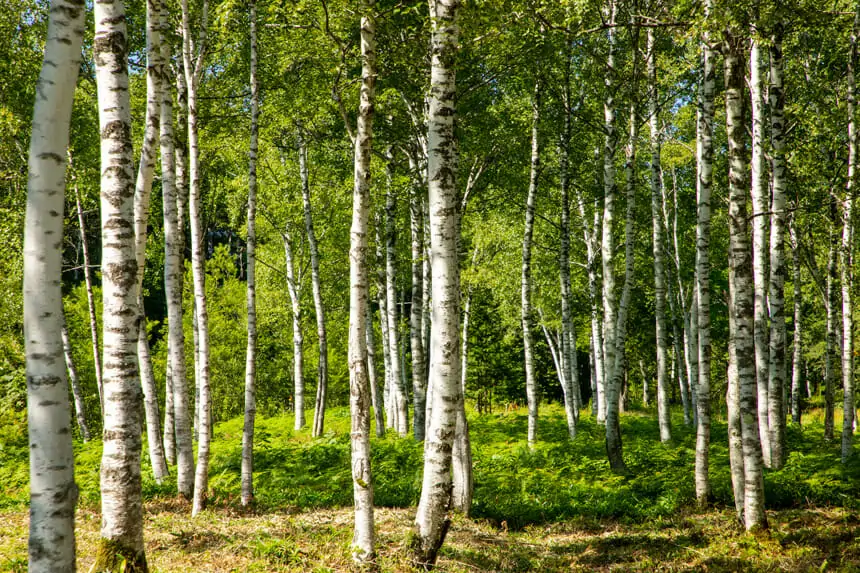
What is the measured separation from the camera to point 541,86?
Result: 1515cm

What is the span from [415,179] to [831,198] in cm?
947

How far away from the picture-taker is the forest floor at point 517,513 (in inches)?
277

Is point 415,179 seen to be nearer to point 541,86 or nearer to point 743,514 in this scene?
point 541,86

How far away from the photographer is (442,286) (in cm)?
664

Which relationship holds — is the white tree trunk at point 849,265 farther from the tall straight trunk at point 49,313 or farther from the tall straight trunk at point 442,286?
the tall straight trunk at point 49,313

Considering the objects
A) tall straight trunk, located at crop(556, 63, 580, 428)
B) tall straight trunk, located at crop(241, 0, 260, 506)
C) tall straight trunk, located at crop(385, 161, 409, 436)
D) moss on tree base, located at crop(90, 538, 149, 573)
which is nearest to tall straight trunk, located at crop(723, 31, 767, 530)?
tall straight trunk, located at crop(556, 63, 580, 428)

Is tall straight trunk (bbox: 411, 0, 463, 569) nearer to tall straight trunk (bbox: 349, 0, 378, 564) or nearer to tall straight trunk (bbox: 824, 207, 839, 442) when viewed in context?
tall straight trunk (bbox: 349, 0, 378, 564)

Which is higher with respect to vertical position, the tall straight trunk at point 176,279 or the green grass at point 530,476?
the tall straight trunk at point 176,279

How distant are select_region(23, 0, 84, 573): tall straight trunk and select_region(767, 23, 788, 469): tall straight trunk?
10.6 meters

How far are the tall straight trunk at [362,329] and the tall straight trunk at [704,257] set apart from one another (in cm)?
545

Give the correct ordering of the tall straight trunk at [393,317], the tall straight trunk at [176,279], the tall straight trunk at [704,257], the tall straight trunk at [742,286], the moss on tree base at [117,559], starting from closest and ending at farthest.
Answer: the moss on tree base at [117,559] → the tall straight trunk at [742,286] → the tall straight trunk at [704,257] → the tall straight trunk at [176,279] → the tall straight trunk at [393,317]

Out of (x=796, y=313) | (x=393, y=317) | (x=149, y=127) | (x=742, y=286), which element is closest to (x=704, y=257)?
(x=742, y=286)

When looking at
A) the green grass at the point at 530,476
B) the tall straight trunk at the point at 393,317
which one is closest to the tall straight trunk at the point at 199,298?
the green grass at the point at 530,476

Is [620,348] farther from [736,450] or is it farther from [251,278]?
[251,278]
